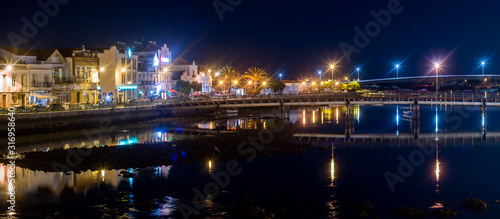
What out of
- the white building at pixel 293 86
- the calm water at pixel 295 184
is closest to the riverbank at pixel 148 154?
the calm water at pixel 295 184

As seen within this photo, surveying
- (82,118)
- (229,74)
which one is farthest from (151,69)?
Result: (229,74)

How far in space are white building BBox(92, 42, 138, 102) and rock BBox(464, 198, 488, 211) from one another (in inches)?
2665

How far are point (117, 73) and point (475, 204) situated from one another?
70623 millimetres

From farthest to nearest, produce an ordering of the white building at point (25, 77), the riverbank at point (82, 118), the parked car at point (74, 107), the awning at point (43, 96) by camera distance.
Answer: the awning at point (43, 96)
the parked car at point (74, 107)
the white building at point (25, 77)
the riverbank at point (82, 118)

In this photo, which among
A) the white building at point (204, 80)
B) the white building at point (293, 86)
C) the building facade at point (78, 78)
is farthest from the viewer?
the white building at point (293, 86)

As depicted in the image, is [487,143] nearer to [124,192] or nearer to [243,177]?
[243,177]

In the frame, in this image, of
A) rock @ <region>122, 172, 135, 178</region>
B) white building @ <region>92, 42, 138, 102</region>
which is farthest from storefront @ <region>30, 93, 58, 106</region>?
rock @ <region>122, 172, 135, 178</region>

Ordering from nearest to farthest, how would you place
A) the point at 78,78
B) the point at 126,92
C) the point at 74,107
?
1. the point at 74,107
2. the point at 78,78
3. the point at 126,92

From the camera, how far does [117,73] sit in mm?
88562

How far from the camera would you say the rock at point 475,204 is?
2739cm

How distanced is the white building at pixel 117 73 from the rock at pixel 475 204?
222 feet

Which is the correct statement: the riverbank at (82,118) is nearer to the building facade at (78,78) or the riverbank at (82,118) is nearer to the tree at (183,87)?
the building facade at (78,78)

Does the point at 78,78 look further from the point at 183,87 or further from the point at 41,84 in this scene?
the point at 183,87

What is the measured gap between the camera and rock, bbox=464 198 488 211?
89.9ft
